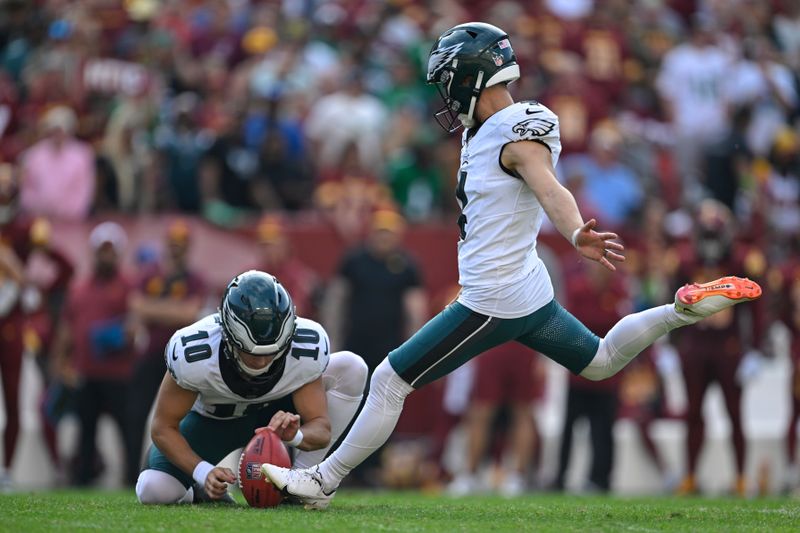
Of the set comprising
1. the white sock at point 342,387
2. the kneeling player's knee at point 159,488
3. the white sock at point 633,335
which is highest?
the white sock at point 633,335

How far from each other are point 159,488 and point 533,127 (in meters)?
2.36

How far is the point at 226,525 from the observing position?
522 centimetres

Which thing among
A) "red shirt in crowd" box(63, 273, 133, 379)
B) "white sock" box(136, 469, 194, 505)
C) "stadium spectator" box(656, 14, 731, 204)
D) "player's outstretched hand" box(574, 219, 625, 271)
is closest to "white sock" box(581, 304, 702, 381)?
"player's outstretched hand" box(574, 219, 625, 271)

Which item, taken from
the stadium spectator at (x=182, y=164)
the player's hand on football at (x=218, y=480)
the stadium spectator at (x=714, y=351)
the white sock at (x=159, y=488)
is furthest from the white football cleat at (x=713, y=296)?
the stadium spectator at (x=182, y=164)

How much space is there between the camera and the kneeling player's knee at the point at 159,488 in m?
6.21

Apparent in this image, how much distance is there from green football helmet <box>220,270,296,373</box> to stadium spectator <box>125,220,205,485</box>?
4.44 meters

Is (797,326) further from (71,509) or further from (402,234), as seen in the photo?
(71,509)

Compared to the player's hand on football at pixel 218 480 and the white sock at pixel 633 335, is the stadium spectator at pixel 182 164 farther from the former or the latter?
the white sock at pixel 633 335

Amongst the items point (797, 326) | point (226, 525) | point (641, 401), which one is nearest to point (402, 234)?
point (641, 401)

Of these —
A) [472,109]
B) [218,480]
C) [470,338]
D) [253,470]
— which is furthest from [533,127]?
[218,480]

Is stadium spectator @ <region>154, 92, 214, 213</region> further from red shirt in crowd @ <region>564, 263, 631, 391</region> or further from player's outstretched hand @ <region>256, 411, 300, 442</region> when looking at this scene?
player's outstretched hand @ <region>256, 411, 300, 442</region>

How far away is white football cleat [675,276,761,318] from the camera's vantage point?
5.84 meters

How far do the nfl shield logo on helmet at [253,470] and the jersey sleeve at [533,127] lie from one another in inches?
69.3

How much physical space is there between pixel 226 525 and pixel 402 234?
22.3 feet
